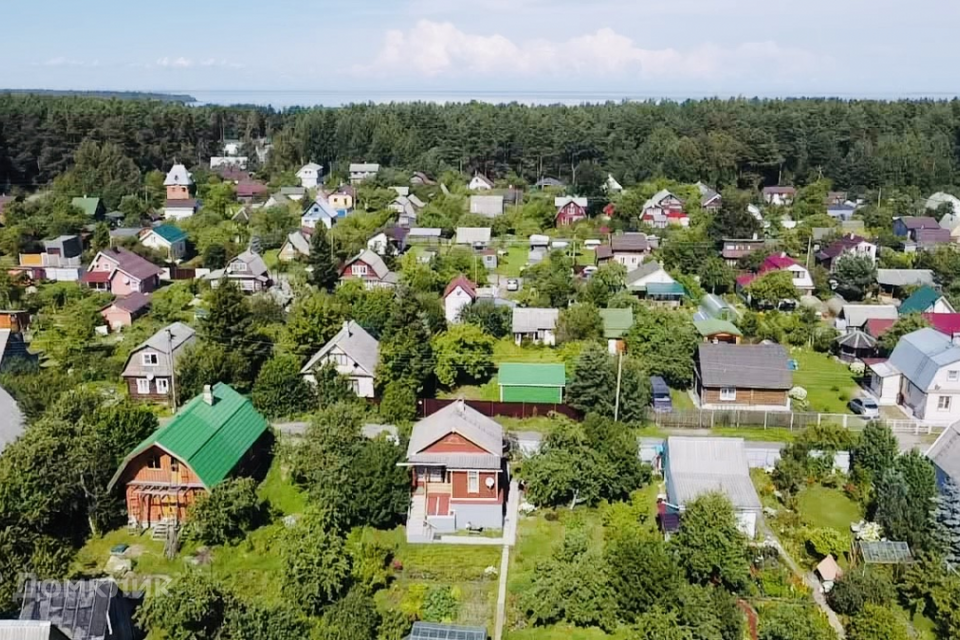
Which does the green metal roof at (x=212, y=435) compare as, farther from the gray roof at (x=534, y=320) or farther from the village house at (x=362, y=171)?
the village house at (x=362, y=171)

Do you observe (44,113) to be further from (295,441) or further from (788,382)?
(788,382)

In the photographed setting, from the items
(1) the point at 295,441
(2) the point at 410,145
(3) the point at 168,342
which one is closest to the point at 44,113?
(2) the point at 410,145

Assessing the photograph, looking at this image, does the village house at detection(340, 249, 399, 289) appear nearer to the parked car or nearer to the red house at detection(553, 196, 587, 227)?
the red house at detection(553, 196, 587, 227)

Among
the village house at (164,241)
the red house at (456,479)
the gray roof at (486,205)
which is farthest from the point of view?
the gray roof at (486,205)

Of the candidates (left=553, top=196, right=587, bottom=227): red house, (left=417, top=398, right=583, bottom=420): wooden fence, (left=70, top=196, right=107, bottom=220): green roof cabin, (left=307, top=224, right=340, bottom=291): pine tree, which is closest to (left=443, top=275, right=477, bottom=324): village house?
(left=307, top=224, right=340, bottom=291): pine tree

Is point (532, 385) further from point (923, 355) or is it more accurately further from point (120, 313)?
point (120, 313)

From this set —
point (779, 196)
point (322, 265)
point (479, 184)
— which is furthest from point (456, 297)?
point (779, 196)

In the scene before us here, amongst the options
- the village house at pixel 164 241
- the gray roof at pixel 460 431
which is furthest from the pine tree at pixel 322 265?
the gray roof at pixel 460 431
